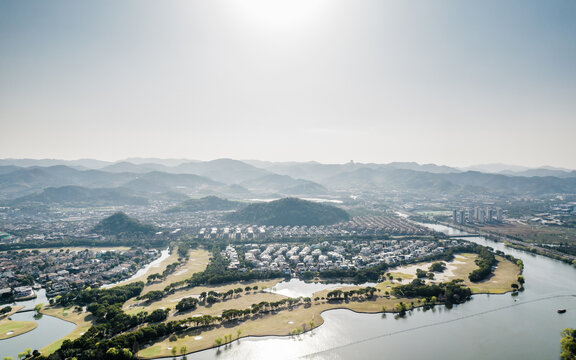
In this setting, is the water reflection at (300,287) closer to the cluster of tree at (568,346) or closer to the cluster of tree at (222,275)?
the cluster of tree at (222,275)

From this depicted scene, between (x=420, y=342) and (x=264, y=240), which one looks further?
(x=264, y=240)

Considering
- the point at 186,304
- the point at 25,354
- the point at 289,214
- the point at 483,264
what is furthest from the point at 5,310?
the point at 289,214

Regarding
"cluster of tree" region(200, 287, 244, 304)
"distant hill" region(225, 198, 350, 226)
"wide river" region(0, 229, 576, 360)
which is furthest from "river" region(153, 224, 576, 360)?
"distant hill" region(225, 198, 350, 226)

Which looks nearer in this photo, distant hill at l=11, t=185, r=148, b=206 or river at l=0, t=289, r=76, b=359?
river at l=0, t=289, r=76, b=359

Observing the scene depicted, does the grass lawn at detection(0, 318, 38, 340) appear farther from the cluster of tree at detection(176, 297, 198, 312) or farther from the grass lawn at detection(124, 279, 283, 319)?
the cluster of tree at detection(176, 297, 198, 312)

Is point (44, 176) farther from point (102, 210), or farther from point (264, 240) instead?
point (264, 240)

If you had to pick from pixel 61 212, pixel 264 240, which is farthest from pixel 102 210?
pixel 264 240
